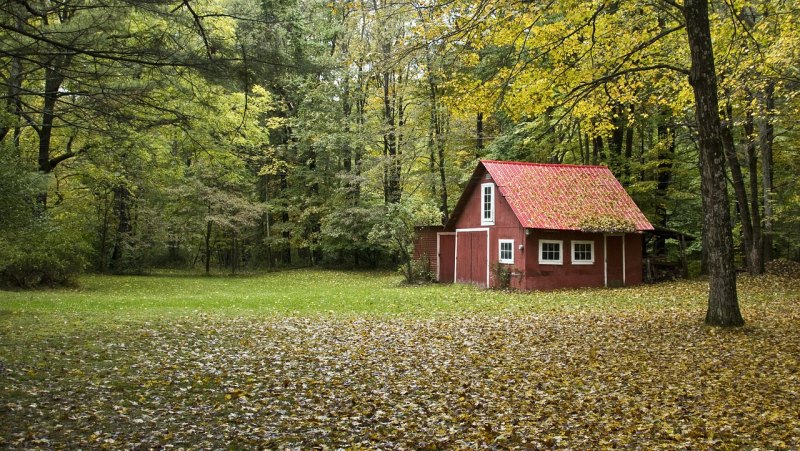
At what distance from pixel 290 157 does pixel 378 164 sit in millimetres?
8253

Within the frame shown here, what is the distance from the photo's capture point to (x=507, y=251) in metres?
24.2

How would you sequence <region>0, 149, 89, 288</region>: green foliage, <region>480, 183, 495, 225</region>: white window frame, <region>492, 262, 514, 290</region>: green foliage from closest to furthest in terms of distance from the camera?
<region>0, 149, 89, 288</region>: green foliage → <region>492, 262, 514, 290</region>: green foliage → <region>480, 183, 495, 225</region>: white window frame

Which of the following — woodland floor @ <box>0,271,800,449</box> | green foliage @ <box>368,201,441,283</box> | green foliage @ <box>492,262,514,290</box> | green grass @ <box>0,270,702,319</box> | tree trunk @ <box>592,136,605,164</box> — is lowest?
woodland floor @ <box>0,271,800,449</box>

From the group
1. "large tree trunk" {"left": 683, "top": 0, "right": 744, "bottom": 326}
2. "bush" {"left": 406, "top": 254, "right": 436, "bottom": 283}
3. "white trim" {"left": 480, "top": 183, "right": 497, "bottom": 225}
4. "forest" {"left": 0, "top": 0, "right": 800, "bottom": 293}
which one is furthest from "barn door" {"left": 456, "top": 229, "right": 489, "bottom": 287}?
"large tree trunk" {"left": 683, "top": 0, "right": 744, "bottom": 326}

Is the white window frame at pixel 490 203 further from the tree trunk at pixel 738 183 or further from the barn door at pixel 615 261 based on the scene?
the tree trunk at pixel 738 183

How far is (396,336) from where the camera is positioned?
40.7 feet

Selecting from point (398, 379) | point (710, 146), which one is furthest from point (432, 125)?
point (398, 379)

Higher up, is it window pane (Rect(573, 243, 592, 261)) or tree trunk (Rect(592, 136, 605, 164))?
tree trunk (Rect(592, 136, 605, 164))

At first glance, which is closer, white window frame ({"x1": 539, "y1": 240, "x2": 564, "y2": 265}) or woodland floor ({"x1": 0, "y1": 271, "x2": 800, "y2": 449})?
woodland floor ({"x1": 0, "y1": 271, "x2": 800, "y2": 449})

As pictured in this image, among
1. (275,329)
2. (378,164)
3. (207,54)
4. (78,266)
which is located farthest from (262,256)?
(207,54)

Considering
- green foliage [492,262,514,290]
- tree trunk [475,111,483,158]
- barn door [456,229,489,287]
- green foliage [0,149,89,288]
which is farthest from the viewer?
tree trunk [475,111,483,158]

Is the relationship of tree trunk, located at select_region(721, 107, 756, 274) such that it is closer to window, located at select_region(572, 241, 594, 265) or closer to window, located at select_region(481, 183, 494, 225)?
window, located at select_region(572, 241, 594, 265)

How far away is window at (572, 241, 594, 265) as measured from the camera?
24172mm

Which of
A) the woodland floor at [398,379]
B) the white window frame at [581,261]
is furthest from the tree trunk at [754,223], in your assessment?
the woodland floor at [398,379]
